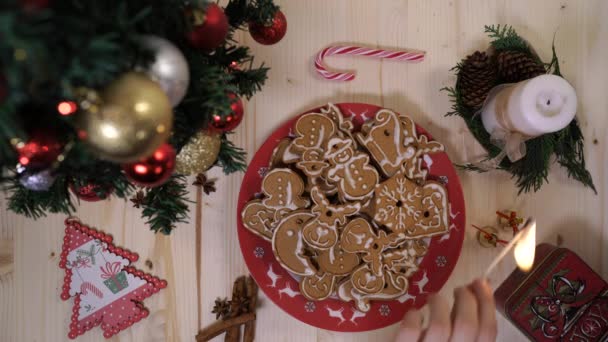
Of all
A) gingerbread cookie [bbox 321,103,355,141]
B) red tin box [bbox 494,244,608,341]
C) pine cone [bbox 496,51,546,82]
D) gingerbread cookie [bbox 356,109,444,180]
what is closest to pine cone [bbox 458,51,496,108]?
pine cone [bbox 496,51,546,82]

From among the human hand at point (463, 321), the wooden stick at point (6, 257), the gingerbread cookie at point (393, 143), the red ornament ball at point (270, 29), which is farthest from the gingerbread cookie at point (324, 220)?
the wooden stick at point (6, 257)

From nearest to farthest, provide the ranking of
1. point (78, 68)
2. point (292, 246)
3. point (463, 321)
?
point (78, 68)
point (463, 321)
point (292, 246)

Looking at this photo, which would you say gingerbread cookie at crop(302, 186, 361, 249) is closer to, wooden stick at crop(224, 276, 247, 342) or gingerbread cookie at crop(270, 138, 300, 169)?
gingerbread cookie at crop(270, 138, 300, 169)

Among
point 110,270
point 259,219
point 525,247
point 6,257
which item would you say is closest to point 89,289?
point 110,270

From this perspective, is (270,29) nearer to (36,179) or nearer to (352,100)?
(352,100)

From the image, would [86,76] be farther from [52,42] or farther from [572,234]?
[572,234]

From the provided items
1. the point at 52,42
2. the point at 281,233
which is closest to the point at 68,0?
the point at 52,42
